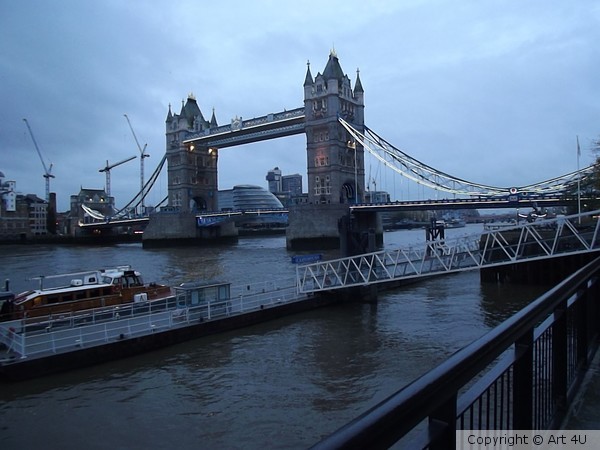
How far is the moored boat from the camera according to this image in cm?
1686

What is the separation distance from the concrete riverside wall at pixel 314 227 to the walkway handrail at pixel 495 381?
55337 millimetres

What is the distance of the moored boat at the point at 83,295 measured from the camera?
16.9 meters

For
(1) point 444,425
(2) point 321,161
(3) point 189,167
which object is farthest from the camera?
A: (3) point 189,167

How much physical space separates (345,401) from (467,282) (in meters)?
21.1

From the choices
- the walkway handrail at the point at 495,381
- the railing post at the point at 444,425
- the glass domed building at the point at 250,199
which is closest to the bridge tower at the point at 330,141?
the walkway handrail at the point at 495,381

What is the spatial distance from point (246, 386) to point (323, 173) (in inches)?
2239

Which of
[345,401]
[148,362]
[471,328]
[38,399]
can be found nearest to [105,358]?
[148,362]

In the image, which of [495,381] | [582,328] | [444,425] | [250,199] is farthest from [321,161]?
[250,199]

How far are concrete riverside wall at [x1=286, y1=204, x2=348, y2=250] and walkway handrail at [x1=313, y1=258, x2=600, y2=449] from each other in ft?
182

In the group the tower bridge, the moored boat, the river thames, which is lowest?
the river thames

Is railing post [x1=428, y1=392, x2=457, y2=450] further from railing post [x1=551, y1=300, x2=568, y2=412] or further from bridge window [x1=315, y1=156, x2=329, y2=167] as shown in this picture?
bridge window [x1=315, y1=156, x2=329, y2=167]

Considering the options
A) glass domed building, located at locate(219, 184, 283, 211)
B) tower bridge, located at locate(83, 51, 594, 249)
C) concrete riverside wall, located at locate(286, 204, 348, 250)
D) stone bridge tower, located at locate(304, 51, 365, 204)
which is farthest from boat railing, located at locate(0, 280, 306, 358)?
glass domed building, located at locate(219, 184, 283, 211)

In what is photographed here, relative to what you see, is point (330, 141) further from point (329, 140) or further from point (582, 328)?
point (582, 328)

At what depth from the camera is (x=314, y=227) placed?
61.0 m
